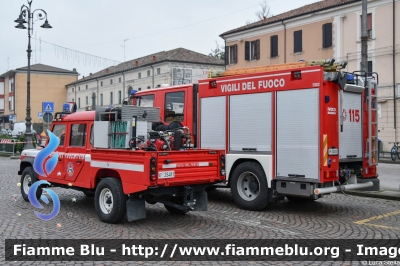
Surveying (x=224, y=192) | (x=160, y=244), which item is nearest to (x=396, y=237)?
(x=160, y=244)

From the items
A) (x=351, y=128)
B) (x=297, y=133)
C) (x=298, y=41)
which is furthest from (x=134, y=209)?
(x=298, y=41)

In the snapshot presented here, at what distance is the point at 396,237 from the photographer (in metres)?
7.15

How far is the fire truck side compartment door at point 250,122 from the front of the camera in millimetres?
9281

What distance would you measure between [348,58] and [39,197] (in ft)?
91.1

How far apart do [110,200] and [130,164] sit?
3.12 ft

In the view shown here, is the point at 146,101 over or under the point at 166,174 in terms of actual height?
over

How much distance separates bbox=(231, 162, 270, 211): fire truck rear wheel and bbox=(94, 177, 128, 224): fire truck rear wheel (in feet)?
9.27

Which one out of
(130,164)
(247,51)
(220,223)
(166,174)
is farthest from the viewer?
(247,51)

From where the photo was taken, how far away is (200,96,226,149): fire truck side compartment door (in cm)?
1019

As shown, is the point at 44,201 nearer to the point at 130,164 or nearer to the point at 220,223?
the point at 130,164

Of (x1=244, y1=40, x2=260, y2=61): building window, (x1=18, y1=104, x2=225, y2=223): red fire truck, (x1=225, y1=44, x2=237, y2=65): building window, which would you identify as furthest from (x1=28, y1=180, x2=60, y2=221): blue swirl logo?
(x1=225, y1=44, x2=237, y2=65): building window

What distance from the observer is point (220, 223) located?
8.21m

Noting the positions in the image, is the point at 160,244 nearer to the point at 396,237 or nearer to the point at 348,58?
the point at 396,237

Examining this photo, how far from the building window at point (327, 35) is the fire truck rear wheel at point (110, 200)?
1166 inches
